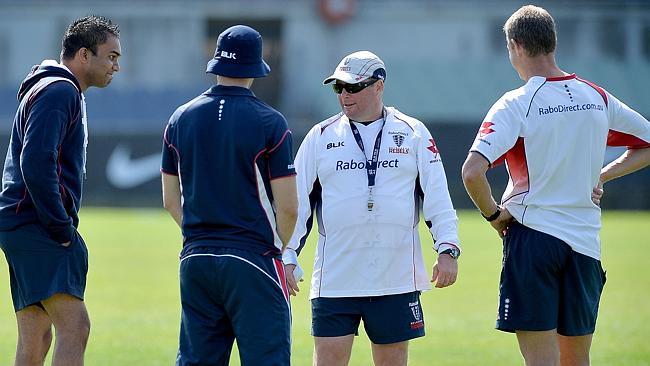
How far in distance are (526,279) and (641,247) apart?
14.7 meters

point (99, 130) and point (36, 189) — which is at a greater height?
point (36, 189)

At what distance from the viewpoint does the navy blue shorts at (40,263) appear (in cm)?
603

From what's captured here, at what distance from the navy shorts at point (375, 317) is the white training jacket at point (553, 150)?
0.82 metres

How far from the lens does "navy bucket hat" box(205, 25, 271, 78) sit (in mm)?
5484

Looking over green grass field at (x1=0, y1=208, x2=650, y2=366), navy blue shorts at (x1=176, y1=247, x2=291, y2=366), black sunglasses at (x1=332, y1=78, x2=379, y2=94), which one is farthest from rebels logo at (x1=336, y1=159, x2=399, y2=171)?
green grass field at (x1=0, y1=208, x2=650, y2=366)

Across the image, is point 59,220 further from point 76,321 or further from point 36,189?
point 76,321

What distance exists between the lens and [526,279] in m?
5.93

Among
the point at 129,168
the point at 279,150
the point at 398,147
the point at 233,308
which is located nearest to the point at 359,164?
the point at 398,147

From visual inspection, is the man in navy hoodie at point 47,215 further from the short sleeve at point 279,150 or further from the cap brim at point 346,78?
the cap brim at point 346,78

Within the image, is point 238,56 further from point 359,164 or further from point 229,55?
point 359,164

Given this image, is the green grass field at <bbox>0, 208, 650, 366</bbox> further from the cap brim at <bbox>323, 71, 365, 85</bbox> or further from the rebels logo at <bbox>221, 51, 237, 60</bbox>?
the rebels logo at <bbox>221, 51, 237, 60</bbox>

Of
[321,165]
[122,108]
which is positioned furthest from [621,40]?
[321,165]

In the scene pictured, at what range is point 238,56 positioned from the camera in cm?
550

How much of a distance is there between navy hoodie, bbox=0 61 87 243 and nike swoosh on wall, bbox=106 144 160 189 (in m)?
22.9
